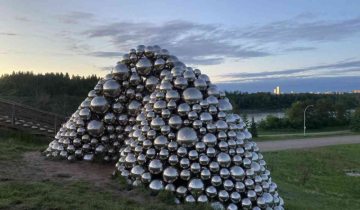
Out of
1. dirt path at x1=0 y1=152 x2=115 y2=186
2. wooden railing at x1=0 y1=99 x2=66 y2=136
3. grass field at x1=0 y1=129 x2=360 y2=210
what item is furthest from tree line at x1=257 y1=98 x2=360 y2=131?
dirt path at x1=0 y1=152 x2=115 y2=186

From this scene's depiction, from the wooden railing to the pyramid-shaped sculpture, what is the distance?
837 cm

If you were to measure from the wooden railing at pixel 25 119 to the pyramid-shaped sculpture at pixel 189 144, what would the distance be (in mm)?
8367

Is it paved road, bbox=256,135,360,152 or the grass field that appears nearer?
the grass field

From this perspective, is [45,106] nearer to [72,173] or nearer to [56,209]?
[72,173]

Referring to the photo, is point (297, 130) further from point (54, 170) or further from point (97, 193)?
point (97, 193)

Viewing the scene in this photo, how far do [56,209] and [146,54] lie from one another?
496 cm

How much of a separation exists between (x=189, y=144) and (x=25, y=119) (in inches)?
481

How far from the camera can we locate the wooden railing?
1419 centimetres

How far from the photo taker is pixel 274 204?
20.0ft

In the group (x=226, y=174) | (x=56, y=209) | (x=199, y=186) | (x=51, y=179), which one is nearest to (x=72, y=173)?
(x=51, y=179)

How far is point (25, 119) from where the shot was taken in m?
14.9

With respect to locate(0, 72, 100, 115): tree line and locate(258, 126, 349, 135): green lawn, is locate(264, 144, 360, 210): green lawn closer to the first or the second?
locate(258, 126, 349, 135): green lawn

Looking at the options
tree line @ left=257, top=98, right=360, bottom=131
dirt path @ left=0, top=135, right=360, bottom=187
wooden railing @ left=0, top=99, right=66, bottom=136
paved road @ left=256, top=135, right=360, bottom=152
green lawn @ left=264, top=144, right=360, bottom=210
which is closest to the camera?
dirt path @ left=0, top=135, right=360, bottom=187

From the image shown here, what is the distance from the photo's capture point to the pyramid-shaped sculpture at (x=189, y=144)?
587cm
